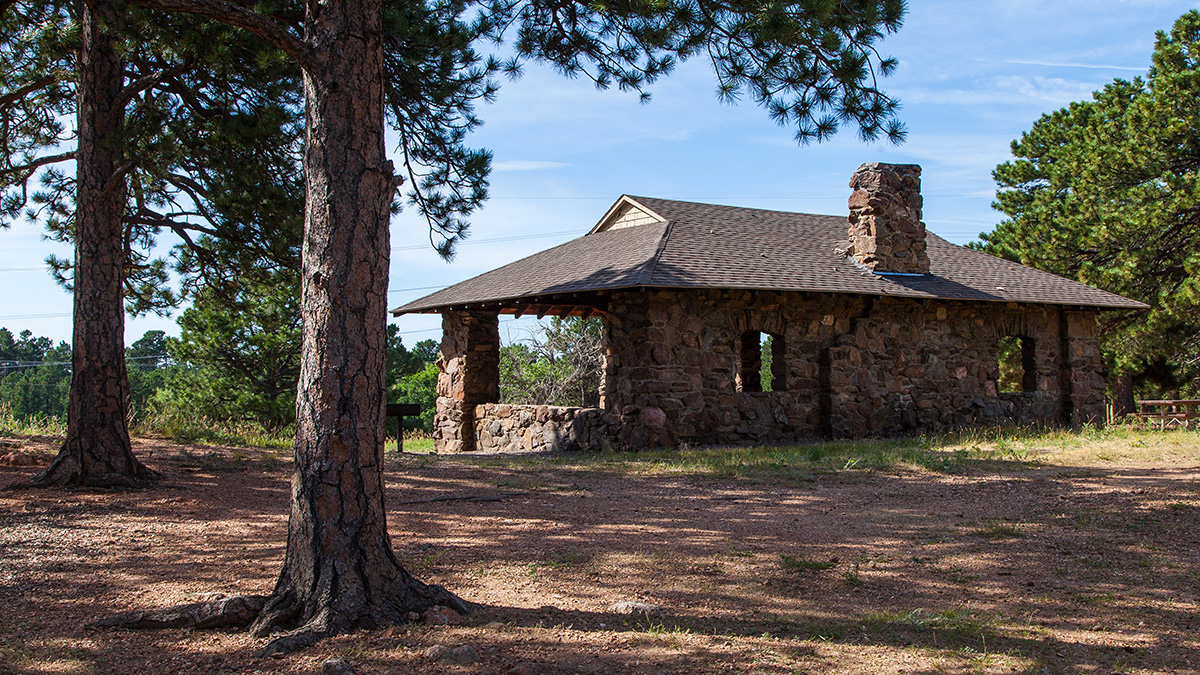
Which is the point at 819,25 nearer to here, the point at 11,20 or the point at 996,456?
the point at 996,456

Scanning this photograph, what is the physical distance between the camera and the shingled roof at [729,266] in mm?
12953

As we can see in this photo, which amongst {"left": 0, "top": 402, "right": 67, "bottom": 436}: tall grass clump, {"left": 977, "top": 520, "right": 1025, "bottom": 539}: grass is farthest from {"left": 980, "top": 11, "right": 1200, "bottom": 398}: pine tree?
{"left": 0, "top": 402, "right": 67, "bottom": 436}: tall grass clump

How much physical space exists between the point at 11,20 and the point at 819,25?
29.5ft

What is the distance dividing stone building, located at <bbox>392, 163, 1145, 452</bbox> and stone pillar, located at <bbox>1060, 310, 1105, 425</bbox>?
3cm

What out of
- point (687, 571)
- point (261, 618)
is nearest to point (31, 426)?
point (261, 618)

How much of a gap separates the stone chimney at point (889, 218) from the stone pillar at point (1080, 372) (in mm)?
3208

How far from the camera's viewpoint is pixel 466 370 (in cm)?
1565

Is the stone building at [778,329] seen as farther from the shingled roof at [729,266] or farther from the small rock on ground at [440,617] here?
the small rock on ground at [440,617]

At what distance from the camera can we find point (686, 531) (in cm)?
668

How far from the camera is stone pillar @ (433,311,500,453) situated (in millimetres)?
15648

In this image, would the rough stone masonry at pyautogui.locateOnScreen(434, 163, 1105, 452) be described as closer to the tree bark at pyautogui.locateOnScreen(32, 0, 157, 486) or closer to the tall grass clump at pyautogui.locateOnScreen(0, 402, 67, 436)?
the tall grass clump at pyautogui.locateOnScreen(0, 402, 67, 436)

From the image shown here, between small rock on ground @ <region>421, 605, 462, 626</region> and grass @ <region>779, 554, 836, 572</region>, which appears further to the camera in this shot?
grass @ <region>779, 554, 836, 572</region>

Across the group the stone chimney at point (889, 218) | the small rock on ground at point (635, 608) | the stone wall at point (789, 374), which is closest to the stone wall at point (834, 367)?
the stone wall at point (789, 374)

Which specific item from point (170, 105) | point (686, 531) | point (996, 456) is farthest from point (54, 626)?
point (996, 456)
